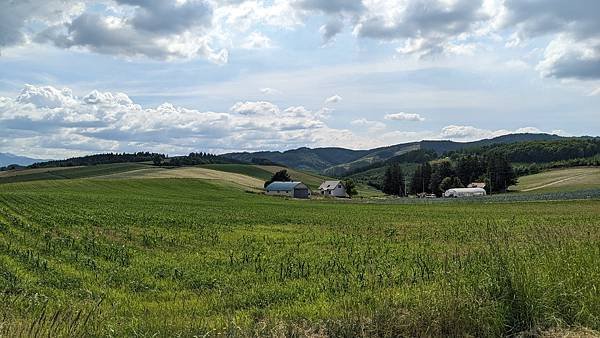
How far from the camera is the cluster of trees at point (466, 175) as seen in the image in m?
139

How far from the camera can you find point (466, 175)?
15300cm

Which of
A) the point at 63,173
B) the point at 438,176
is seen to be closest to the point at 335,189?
the point at 438,176

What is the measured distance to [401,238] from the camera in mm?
27156

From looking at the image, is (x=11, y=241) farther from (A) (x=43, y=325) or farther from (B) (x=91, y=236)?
(A) (x=43, y=325)

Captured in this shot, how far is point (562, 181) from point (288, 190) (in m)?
68.2

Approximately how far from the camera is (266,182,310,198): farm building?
133 metres

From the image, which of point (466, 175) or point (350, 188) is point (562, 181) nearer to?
point (466, 175)

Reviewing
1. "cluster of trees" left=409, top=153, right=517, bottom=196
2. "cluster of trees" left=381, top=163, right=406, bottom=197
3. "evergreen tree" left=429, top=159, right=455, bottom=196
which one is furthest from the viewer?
"cluster of trees" left=381, top=163, right=406, bottom=197

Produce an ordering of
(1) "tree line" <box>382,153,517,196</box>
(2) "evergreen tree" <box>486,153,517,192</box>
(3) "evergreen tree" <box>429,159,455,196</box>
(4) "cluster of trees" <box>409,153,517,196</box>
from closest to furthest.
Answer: (2) "evergreen tree" <box>486,153,517,192</box>, (4) "cluster of trees" <box>409,153,517,196</box>, (1) "tree line" <box>382,153,517,196</box>, (3) "evergreen tree" <box>429,159,455,196</box>

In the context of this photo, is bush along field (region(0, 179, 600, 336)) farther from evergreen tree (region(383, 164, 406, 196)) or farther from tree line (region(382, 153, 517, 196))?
evergreen tree (region(383, 164, 406, 196))

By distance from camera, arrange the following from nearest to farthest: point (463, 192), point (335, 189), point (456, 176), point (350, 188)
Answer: point (463, 192), point (456, 176), point (335, 189), point (350, 188)

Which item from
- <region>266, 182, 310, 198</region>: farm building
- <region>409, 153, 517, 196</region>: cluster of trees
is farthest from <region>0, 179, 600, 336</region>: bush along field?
<region>409, 153, 517, 196</region>: cluster of trees

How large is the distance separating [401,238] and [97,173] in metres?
139

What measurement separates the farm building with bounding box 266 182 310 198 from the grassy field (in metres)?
54.9
